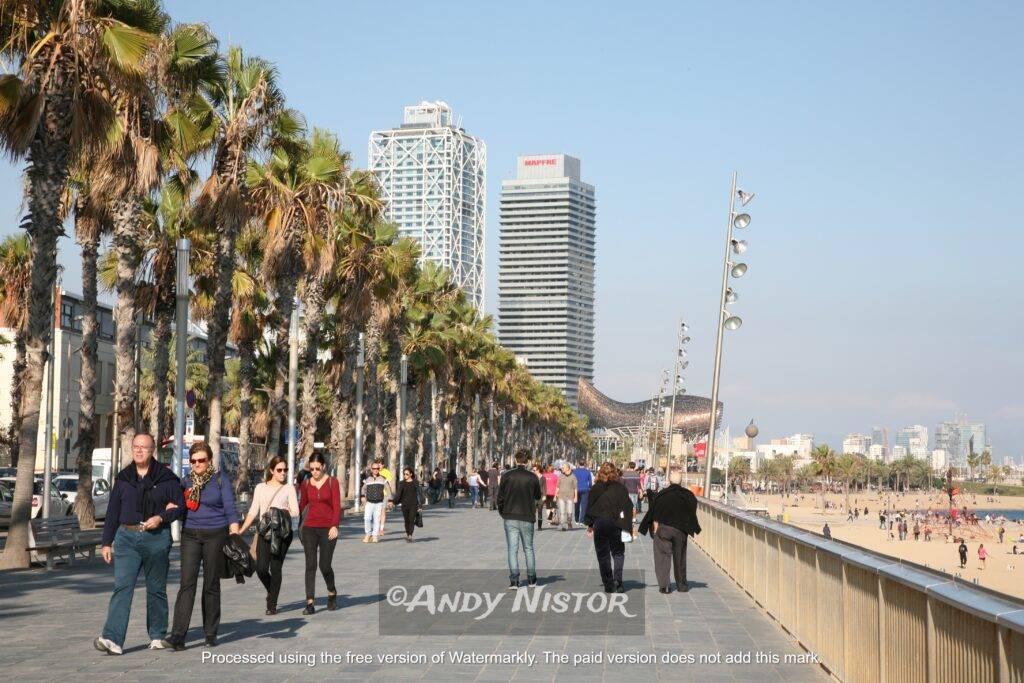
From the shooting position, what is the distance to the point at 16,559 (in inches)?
730

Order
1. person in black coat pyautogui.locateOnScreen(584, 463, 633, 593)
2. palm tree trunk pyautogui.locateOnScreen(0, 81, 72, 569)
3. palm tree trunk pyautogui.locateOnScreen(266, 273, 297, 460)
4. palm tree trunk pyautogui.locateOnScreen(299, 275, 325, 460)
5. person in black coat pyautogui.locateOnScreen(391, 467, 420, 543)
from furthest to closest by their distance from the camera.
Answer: palm tree trunk pyautogui.locateOnScreen(299, 275, 325, 460) < palm tree trunk pyautogui.locateOnScreen(266, 273, 297, 460) < person in black coat pyautogui.locateOnScreen(391, 467, 420, 543) < palm tree trunk pyautogui.locateOnScreen(0, 81, 72, 569) < person in black coat pyautogui.locateOnScreen(584, 463, 633, 593)

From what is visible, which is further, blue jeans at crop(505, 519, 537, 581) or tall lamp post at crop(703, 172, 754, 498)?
tall lamp post at crop(703, 172, 754, 498)

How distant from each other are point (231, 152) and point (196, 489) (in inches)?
763

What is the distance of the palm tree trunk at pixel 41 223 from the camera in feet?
59.8

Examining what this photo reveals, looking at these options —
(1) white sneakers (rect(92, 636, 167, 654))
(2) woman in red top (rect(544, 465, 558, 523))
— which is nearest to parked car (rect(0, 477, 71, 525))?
(2) woman in red top (rect(544, 465, 558, 523))

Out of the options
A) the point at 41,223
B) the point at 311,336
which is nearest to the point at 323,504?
the point at 41,223

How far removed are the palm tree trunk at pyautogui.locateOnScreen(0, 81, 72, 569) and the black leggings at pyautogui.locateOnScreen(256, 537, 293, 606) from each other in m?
6.98

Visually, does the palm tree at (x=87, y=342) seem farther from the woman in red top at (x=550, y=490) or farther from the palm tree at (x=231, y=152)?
the woman in red top at (x=550, y=490)

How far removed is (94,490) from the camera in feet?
121

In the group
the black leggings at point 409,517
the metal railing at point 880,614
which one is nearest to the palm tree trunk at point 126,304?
the black leggings at point 409,517

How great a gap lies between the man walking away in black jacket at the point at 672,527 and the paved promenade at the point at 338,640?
1.03 ft

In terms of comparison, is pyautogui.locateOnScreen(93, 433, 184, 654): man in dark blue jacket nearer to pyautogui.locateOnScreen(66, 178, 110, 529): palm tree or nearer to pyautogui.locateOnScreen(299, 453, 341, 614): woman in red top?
pyautogui.locateOnScreen(299, 453, 341, 614): woman in red top

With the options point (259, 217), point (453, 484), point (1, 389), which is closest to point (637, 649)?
point (259, 217)

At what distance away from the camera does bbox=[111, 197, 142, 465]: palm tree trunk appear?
2561 cm
